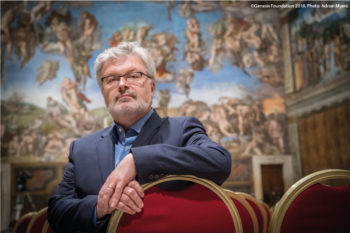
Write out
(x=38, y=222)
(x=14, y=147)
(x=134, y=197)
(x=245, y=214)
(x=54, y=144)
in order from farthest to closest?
(x=54, y=144) → (x=14, y=147) → (x=38, y=222) → (x=245, y=214) → (x=134, y=197)

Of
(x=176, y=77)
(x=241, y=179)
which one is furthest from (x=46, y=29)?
(x=241, y=179)

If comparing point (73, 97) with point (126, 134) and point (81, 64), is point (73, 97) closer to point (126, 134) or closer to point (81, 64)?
point (81, 64)

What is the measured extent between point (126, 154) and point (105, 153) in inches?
4.5

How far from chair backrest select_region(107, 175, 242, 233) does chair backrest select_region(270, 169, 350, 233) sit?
0.18m

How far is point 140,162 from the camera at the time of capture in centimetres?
127

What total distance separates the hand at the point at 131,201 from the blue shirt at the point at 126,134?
52 centimetres

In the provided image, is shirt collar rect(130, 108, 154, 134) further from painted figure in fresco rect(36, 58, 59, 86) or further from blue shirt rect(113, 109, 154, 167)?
painted figure in fresco rect(36, 58, 59, 86)

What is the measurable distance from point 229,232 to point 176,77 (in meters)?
8.34

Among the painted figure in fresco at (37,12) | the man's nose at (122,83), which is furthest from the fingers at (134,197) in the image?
the painted figure in fresco at (37,12)

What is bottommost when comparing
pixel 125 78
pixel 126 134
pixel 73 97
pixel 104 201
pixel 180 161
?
pixel 104 201

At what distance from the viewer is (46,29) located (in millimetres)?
9062

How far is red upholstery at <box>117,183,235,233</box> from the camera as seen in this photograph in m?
1.19

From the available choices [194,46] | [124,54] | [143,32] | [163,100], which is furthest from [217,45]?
[124,54]

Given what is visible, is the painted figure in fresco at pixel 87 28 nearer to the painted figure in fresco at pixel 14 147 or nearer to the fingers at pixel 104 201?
the painted figure in fresco at pixel 14 147
